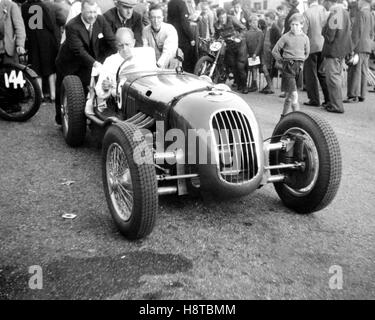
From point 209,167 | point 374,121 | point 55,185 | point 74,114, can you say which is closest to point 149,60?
point 74,114

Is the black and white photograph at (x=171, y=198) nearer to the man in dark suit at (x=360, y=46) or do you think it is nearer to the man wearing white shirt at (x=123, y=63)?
the man wearing white shirt at (x=123, y=63)

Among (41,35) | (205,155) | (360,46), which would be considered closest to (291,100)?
(360,46)

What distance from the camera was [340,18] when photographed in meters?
7.68

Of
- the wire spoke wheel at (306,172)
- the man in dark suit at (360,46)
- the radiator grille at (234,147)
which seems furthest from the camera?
the man in dark suit at (360,46)

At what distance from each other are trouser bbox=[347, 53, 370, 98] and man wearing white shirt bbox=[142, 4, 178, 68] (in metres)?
4.64

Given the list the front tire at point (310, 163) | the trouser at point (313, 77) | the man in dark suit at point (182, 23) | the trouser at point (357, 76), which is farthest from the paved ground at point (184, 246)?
the trouser at point (357, 76)

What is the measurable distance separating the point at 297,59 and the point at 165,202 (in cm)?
407

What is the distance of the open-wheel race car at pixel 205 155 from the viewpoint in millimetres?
2959

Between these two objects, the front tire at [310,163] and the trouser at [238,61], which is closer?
the front tire at [310,163]

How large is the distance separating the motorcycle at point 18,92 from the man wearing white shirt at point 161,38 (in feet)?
5.94

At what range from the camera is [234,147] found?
3160mm

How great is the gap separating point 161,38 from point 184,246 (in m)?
3.58

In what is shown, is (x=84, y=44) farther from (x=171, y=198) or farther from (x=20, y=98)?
(x=171, y=198)
